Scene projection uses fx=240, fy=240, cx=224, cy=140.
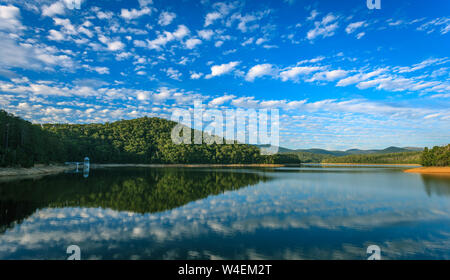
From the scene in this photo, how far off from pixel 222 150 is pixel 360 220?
119356 mm

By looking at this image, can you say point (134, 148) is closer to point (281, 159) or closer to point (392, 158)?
point (281, 159)

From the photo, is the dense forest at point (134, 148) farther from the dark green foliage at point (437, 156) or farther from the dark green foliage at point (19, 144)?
the dark green foliage at point (19, 144)

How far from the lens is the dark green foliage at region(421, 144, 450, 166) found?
230ft

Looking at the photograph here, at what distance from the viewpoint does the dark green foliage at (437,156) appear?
70.2 meters

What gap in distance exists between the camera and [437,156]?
73.3 meters

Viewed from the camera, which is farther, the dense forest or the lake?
the dense forest

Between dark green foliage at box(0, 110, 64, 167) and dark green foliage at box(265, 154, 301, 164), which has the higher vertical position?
dark green foliage at box(0, 110, 64, 167)

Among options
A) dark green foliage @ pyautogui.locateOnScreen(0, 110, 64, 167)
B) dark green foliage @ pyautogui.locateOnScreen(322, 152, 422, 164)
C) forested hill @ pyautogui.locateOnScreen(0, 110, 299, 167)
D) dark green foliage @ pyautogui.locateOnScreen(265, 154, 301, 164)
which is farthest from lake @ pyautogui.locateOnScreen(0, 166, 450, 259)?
dark green foliage @ pyautogui.locateOnScreen(322, 152, 422, 164)

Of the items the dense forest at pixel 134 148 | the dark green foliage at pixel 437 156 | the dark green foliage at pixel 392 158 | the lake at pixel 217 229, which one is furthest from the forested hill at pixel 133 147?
the dark green foliage at pixel 392 158

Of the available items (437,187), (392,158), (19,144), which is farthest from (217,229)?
(392,158)

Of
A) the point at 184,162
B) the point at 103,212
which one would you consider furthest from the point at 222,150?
the point at 103,212

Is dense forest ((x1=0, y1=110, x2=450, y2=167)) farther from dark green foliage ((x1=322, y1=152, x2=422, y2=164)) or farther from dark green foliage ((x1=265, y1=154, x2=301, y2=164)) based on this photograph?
dark green foliage ((x1=322, y1=152, x2=422, y2=164))

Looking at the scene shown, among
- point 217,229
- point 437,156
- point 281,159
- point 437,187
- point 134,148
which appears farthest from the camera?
point 281,159

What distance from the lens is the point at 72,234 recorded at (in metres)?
10.2
